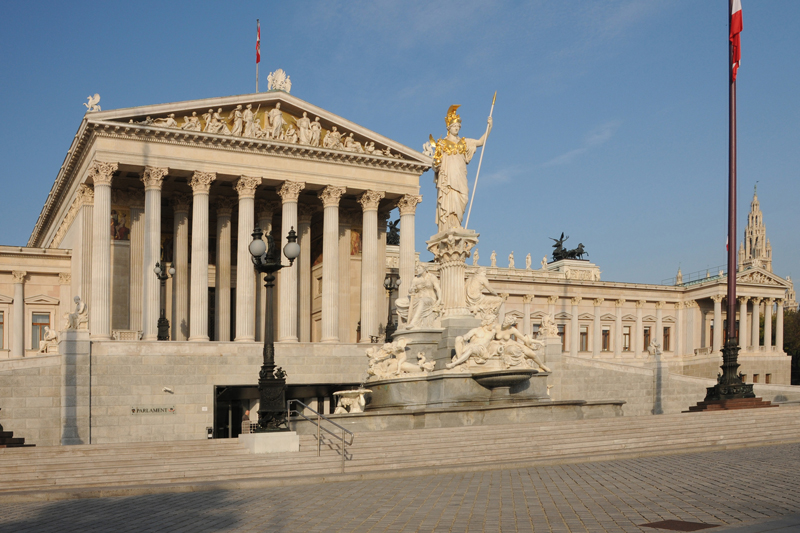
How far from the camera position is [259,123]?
49000 millimetres

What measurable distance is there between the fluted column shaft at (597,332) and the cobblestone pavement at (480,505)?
64803mm

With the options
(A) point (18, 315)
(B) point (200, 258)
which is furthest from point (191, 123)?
(A) point (18, 315)

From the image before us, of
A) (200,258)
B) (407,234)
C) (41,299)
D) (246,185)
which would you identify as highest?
(246,185)

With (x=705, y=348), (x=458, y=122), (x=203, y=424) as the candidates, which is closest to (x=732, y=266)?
(x=458, y=122)

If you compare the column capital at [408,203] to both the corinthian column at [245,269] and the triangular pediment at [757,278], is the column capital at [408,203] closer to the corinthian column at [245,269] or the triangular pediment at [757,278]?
the corinthian column at [245,269]

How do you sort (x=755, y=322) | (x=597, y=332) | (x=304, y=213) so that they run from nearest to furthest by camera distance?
(x=304, y=213) → (x=597, y=332) → (x=755, y=322)

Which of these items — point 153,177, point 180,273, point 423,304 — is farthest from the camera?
point 180,273

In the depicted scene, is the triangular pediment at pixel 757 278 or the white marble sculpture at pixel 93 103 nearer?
the white marble sculpture at pixel 93 103

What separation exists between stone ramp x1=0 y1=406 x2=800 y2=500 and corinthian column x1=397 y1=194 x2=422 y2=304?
93.6ft

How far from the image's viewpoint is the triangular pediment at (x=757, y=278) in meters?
83.1

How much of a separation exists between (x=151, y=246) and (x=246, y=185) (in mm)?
6431

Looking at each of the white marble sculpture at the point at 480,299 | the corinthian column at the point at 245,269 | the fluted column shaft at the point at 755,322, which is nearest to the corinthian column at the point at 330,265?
the corinthian column at the point at 245,269

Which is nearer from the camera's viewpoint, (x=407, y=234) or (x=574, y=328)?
(x=407, y=234)

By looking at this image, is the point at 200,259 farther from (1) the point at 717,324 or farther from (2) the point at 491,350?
(1) the point at 717,324
